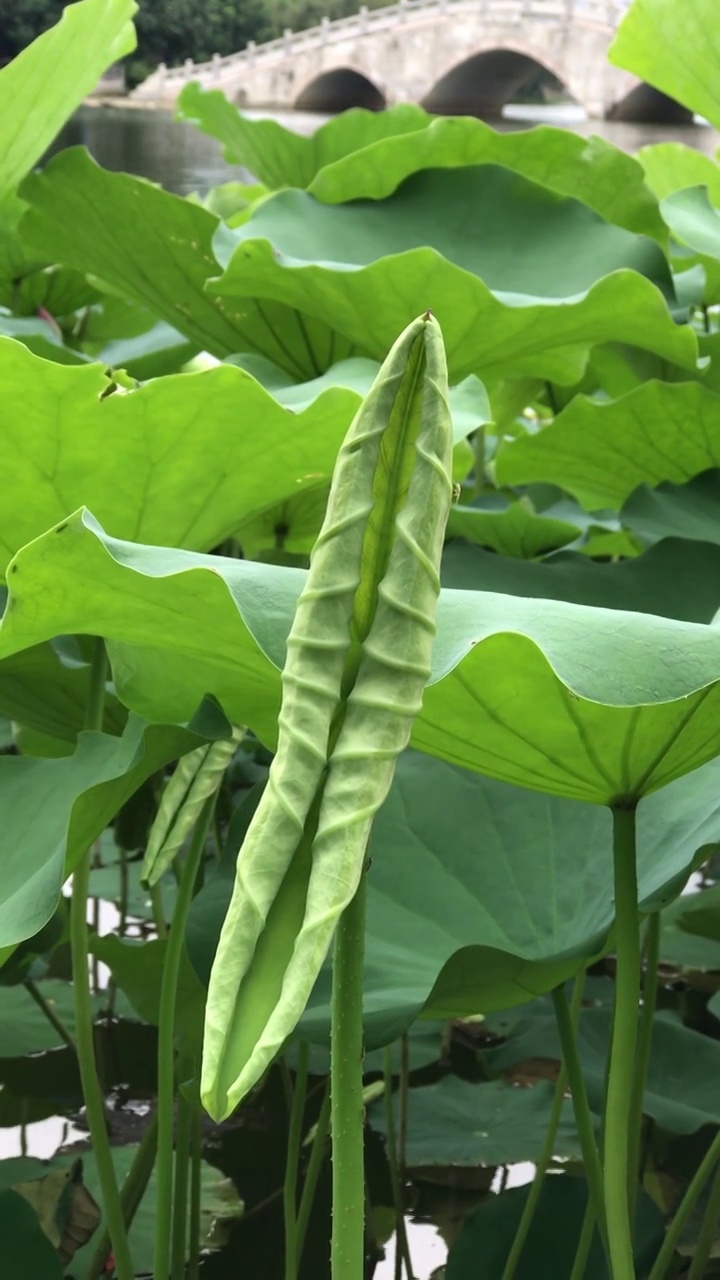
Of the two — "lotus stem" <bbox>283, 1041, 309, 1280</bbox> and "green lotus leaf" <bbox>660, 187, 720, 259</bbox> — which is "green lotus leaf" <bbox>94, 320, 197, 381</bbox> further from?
"lotus stem" <bbox>283, 1041, 309, 1280</bbox>

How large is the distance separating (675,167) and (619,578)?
762mm

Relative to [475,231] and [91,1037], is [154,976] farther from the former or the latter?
Result: [475,231]

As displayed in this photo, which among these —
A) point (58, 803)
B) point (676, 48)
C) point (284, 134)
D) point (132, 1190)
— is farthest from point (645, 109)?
point (58, 803)

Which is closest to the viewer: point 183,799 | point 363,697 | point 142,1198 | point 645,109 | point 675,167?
point 363,697

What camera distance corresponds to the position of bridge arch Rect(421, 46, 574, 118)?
1609 centimetres

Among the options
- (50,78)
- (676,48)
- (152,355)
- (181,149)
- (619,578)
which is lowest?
(619,578)

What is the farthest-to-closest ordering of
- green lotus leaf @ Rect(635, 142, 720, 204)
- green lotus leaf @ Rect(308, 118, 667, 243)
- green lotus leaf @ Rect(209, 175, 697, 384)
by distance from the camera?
green lotus leaf @ Rect(635, 142, 720, 204) < green lotus leaf @ Rect(308, 118, 667, 243) < green lotus leaf @ Rect(209, 175, 697, 384)

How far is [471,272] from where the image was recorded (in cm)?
95

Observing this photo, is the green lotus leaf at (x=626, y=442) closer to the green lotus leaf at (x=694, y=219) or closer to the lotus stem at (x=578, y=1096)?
the green lotus leaf at (x=694, y=219)

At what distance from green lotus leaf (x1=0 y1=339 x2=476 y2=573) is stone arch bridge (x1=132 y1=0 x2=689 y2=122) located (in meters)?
14.8

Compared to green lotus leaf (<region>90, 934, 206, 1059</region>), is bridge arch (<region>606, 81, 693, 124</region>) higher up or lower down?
higher up

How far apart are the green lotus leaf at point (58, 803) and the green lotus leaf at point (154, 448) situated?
0.10 meters

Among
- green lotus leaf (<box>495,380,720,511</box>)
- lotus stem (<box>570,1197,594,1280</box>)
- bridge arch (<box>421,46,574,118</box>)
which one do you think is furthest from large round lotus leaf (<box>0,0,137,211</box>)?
bridge arch (<box>421,46,574,118</box>)

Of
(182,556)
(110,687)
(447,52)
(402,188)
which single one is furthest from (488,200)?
(447,52)
